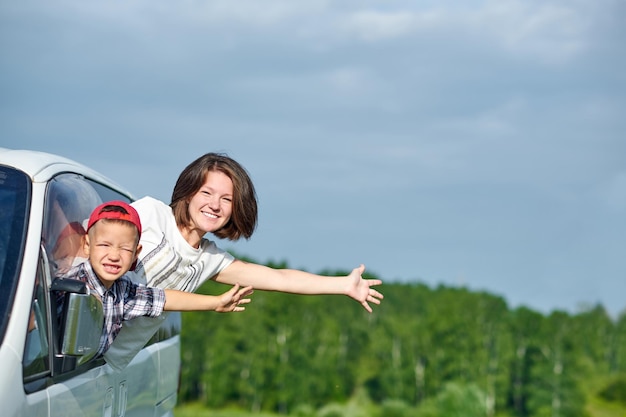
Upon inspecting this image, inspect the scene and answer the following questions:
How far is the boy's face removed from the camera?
435cm

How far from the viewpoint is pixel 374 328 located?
6956cm

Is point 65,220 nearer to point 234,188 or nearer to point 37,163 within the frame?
point 37,163

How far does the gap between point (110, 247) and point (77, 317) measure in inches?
18.5

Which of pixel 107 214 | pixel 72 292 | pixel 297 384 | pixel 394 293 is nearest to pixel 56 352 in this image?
pixel 72 292

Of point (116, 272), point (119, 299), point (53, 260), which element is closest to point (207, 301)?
point (119, 299)

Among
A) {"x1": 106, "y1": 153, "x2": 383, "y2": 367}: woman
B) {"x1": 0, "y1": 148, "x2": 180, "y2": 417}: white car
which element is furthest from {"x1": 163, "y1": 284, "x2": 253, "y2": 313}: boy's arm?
{"x1": 0, "y1": 148, "x2": 180, "y2": 417}: white car

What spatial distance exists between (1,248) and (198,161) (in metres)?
1.70

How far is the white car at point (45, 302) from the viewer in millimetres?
3766

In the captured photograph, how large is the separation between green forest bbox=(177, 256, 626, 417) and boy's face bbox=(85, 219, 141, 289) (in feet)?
182

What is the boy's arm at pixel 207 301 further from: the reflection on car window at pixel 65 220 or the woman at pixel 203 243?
the reflection on car window at pixel 65 220

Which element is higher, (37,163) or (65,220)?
(37,163)

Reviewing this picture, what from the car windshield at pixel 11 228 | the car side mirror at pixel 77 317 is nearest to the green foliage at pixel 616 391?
the car side mirror at pixel 77 317

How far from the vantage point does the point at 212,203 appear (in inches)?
213

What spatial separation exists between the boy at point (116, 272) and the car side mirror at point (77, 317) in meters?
0.19
